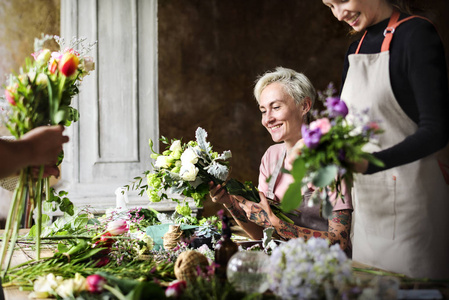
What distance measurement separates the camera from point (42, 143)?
4.66ft

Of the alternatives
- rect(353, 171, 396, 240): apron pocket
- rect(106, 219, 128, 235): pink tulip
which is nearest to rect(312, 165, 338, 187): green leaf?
rect(353, 171, 396, 240): apron pocket

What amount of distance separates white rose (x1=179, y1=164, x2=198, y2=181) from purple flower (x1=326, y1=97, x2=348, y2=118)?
881 mm

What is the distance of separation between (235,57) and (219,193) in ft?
10.7

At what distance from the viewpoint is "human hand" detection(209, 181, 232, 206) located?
2.25 m

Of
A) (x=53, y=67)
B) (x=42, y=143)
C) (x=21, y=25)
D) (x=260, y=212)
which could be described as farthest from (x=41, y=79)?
(x=21, y=25)

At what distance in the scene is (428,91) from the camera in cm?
158

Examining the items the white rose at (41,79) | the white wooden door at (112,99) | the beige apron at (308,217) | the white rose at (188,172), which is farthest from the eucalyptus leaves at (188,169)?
the white wooden door at (112,99)

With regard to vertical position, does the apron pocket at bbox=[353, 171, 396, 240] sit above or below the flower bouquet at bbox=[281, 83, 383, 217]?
below

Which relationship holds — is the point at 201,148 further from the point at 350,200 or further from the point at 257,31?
the point at 257,31

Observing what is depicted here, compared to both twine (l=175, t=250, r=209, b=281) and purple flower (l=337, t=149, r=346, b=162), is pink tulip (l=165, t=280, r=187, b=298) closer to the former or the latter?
twine (l=175, t=250, r=209, b=281)

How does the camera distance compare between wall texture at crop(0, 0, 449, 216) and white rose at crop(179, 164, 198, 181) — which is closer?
white rose at crop(179, 164, 198, 181)

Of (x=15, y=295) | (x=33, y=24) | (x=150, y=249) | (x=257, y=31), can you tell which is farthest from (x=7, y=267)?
(x=257, y=31)

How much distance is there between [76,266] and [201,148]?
31.7 inches

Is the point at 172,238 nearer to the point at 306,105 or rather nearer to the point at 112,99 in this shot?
the point at 306,105
